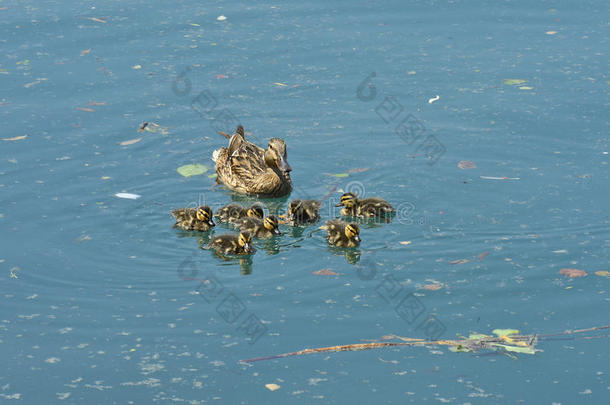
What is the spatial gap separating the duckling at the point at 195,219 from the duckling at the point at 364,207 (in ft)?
4.21

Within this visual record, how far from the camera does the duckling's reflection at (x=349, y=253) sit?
8234 millimetres

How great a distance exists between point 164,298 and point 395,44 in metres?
6.69

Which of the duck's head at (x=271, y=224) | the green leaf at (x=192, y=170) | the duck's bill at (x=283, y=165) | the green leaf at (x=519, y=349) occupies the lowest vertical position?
the green leaf at (x=519, y=349)

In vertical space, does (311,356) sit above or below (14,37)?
below

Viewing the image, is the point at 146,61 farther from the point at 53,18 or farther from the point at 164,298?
the point at 164,298

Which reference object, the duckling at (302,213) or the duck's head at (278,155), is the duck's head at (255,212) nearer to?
the duckling at (302,213)

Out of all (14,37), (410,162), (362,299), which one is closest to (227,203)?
(410,162)

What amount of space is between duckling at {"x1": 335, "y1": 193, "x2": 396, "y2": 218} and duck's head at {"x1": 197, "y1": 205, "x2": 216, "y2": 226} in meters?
1.25

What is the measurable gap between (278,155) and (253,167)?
2.26ft

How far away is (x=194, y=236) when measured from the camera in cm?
878

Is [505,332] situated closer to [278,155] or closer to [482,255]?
[482,255]

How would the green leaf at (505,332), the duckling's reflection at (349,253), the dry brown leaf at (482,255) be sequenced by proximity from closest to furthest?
the green leaf at (505,332) < the dry brown leaf at (482,255) < the duckling's reflection at (349,253)

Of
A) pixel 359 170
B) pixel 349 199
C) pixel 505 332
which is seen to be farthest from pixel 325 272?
pixel 359 170

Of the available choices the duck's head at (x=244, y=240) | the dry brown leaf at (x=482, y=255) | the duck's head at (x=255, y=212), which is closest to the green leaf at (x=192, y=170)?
the duck's head at (x=255, y=212)
